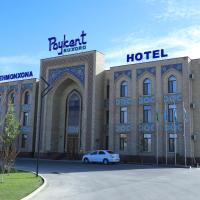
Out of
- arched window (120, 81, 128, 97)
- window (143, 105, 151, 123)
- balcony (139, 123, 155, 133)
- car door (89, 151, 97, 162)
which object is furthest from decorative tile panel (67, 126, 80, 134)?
window (143, 105, 151, 123)

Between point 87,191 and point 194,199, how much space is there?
14.3ft

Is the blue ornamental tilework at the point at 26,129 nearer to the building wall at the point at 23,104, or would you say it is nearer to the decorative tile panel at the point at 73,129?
the building wall at the point at 23,104

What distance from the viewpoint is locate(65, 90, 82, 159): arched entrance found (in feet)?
141

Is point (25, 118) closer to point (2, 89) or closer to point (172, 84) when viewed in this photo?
point (2, 89)

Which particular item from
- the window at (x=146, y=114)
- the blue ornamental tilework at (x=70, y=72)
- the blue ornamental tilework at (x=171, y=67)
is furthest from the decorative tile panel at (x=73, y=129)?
the blue ornamental tilework at (x=171, y=67)

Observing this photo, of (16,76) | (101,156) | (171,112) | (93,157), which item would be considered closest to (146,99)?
(171,112)

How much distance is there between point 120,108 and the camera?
127 feet

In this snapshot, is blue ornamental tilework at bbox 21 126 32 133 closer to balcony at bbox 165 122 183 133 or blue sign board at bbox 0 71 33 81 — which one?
blue sign board at bbox 0 71 33 81

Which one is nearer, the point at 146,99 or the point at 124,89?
the point at 146,99

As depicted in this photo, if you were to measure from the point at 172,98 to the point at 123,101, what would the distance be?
584cm

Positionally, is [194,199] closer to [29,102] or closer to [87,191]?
[87,191]

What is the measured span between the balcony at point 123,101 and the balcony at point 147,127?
9.76ft

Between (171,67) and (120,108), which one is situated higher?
(171,67)

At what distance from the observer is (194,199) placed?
1164 cm
